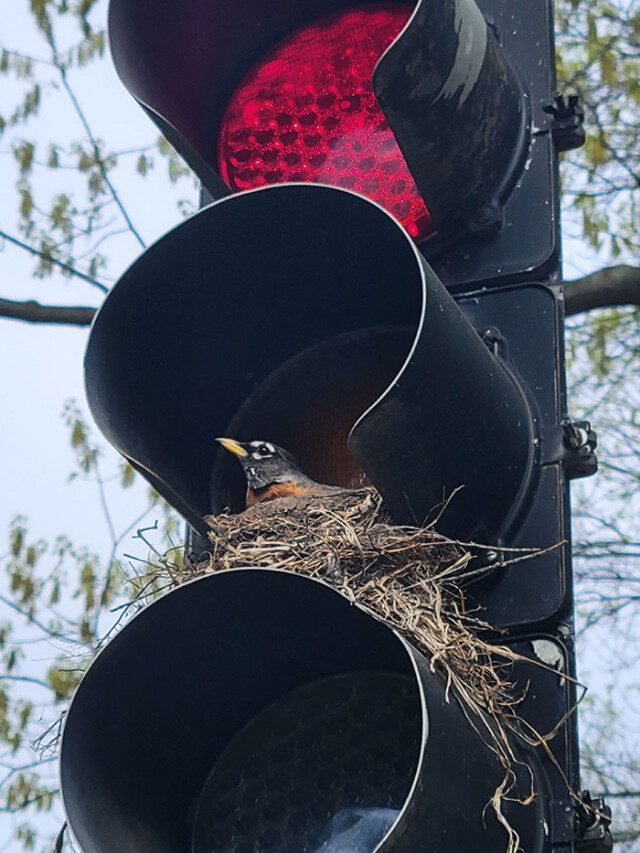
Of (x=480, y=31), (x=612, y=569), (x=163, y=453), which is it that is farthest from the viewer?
(x=612, y=569)

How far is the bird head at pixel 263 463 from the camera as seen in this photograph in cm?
253

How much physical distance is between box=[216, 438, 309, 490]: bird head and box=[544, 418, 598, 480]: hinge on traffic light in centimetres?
58

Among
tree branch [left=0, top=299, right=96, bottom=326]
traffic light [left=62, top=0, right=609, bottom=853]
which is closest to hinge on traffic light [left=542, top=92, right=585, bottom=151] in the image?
traffic light [left=62, top=0, right=609, bottom=853]

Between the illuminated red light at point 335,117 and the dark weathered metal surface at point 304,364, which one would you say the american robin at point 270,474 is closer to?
the dark weathered metal surface at point 304,364

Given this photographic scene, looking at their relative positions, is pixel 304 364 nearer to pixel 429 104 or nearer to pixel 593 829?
pixel 429 104

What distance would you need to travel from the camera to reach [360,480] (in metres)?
2.74

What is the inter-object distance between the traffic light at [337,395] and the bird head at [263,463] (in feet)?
0.10

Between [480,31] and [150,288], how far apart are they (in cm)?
66

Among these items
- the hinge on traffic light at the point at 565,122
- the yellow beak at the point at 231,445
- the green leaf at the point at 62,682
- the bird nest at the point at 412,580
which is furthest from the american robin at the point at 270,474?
the green leaf at the point at 62,682

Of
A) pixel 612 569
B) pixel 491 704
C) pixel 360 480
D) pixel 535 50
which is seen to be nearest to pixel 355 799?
pixel 491 704

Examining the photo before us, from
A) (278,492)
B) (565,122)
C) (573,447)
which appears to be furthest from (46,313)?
(573,447)

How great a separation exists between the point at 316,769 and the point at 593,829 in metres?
0.36

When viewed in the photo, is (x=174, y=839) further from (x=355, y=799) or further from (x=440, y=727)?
(x=440, y=727)

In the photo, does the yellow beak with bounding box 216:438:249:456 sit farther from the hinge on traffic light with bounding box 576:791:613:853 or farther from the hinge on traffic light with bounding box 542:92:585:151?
the hinge on traffic light with bounding box 576:791:613:853
